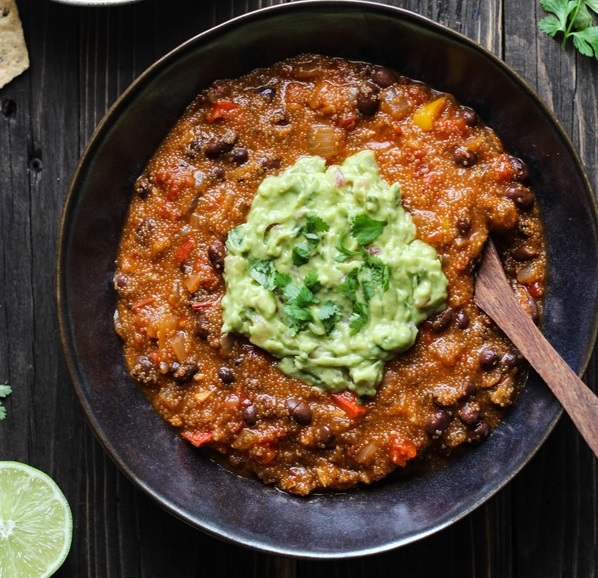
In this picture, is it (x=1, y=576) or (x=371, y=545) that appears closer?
(x=371, y=545)

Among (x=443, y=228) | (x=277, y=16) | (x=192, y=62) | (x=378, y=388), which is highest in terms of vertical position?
(x=277, y=16)

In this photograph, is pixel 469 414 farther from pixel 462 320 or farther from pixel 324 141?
pixel 324 141

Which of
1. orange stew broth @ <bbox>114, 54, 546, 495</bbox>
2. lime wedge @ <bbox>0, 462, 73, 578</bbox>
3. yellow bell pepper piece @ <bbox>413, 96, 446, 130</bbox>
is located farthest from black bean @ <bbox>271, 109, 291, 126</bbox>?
lime wedge @ <bbox>0, 462, 73, 578</bbox>

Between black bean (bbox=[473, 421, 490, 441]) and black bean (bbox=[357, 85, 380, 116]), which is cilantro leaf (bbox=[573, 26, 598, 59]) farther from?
black bean (bbox=[473, 421, 490, 441])

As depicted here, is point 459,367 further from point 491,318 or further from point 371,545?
point 371,545

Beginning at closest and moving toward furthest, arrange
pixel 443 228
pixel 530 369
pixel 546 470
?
pixel 443 228
pixel 530 369
pixel 546 470

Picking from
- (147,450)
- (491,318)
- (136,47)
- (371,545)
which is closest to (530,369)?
(491,318)

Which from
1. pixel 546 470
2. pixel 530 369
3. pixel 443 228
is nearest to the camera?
pixel 443 228
